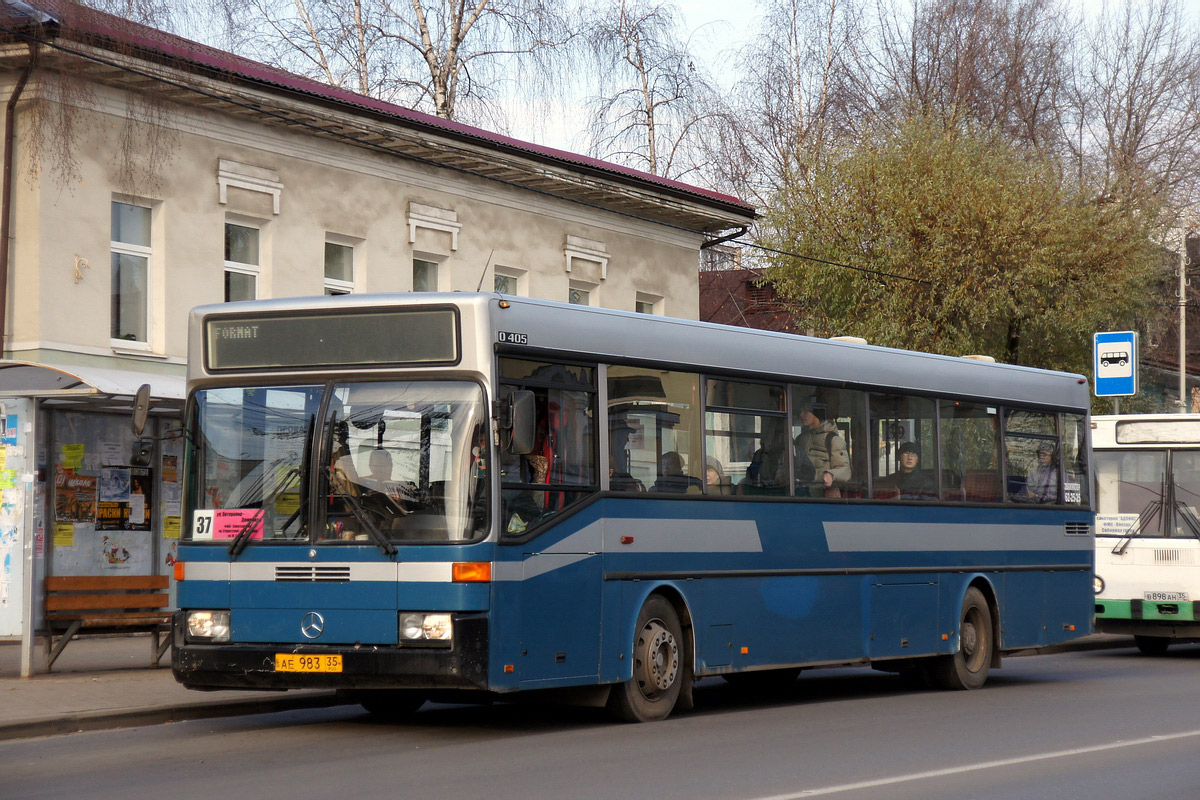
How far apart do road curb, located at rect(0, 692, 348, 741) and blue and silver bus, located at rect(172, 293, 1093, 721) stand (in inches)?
39.3

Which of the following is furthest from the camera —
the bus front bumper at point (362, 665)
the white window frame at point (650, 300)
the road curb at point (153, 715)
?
the white window frame at point (650, 300)

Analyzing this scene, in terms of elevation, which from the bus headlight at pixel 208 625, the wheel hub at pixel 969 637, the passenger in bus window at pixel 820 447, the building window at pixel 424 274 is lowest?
the wheel hub at pixel 969 637

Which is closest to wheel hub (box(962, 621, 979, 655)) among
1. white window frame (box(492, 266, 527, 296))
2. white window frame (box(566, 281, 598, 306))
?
white window frame (box(492, 266, 527, 296))

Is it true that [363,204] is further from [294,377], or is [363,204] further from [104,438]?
[294,377]

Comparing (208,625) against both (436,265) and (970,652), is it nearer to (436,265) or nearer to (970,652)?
(970,652)

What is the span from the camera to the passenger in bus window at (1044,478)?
16125mm

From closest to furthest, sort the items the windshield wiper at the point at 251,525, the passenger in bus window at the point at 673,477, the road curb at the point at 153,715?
the windshield wiper at the point at 251,525 → the road curb at the point at 153,715 → the passenger in bus window at the point at 673,477

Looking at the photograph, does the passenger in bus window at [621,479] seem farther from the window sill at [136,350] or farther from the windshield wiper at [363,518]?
the window sill at [136,350]

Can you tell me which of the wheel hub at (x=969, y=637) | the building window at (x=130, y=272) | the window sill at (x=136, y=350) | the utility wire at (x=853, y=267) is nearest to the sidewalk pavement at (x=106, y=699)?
the window sill at (x=136, y=350)

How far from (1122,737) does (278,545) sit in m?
5.95

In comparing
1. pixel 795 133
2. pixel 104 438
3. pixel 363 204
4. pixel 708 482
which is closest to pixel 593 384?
pixel 708 482

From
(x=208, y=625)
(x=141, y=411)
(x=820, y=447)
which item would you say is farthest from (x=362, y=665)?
(x=820, y=447)

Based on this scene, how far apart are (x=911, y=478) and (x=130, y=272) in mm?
10437

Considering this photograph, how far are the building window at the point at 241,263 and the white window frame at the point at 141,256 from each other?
→ 49.1 inches
